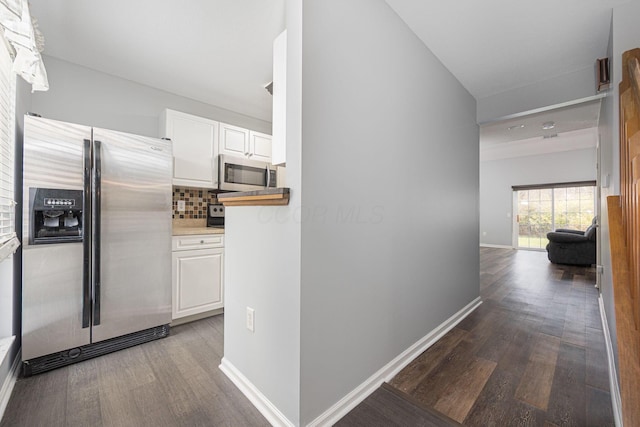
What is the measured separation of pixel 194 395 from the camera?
1520 millimetres

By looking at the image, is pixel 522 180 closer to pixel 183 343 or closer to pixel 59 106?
pixel 183 343

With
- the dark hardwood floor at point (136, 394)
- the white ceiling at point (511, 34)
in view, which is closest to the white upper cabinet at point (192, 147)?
the dark hardwood floor at point (136, 394)

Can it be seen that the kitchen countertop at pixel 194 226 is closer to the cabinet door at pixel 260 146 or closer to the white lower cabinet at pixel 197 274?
the white lower cabinet at pixel 197 274

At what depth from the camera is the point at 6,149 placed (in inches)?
60.1

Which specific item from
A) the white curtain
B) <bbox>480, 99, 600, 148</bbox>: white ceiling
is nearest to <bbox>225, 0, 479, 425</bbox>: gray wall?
the white curtain

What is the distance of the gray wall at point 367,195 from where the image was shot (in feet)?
4.18

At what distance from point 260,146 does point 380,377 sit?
2850 millimetres

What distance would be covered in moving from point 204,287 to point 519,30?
344 centimetres

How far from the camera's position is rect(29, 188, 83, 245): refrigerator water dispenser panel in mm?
1747

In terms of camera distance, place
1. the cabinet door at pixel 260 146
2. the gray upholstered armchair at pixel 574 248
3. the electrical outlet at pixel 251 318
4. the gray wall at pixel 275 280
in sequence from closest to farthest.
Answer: the gray wall at pixel 275 280, the electrical outlet at pixel 251 318, the cabinet door at pixel 260 146, the gray upholstered armchair at pixel 574 248

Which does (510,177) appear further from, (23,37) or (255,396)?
(23,37)

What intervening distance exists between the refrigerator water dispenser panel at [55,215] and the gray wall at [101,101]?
1061mm

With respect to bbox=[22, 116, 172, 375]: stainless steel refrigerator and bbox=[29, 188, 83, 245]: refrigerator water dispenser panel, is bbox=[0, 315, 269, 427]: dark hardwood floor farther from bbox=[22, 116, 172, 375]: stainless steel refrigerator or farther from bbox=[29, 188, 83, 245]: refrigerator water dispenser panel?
bbox=[29, 188, 83, 245]: refrigerator water dispenser panel

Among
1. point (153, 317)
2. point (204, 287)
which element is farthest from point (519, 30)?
point (153, 317)
